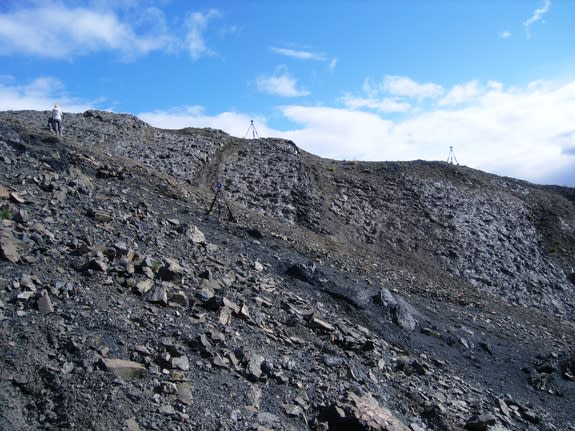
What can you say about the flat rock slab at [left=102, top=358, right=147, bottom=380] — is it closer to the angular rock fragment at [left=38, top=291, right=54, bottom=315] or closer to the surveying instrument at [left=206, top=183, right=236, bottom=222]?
the angular rock fragment at [left=38, top=291, right=54, bottom=315]

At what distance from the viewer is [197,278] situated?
962cm

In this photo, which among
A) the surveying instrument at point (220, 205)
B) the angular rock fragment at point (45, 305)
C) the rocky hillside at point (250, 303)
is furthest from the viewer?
the surveying instrument at point (220, 205)

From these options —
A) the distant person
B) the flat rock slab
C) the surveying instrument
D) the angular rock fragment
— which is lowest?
the flat rock slab

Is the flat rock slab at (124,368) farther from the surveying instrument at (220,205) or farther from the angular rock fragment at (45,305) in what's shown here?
the surveying instrument at (220,205)

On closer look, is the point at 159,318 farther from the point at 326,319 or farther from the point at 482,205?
the point at 482,205

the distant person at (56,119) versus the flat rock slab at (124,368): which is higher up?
the distant person at (56,119)

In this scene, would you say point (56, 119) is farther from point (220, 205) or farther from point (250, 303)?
point (250, 303)

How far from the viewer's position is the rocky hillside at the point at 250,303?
20.5 ft

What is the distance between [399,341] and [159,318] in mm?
5708

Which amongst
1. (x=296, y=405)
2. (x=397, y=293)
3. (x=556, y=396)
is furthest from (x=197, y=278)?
(x=556, y=396)

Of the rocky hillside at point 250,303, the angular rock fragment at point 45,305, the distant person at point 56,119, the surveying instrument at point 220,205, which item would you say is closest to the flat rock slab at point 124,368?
the rocky hillside at point 250,303

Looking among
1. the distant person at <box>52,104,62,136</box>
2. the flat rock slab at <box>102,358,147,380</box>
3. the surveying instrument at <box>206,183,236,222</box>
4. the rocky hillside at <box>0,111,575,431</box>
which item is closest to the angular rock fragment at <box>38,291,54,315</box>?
the rocky hillside at <box>0,111,575,431</box>

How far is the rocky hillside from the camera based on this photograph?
6.24 meters

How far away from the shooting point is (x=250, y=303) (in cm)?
955
